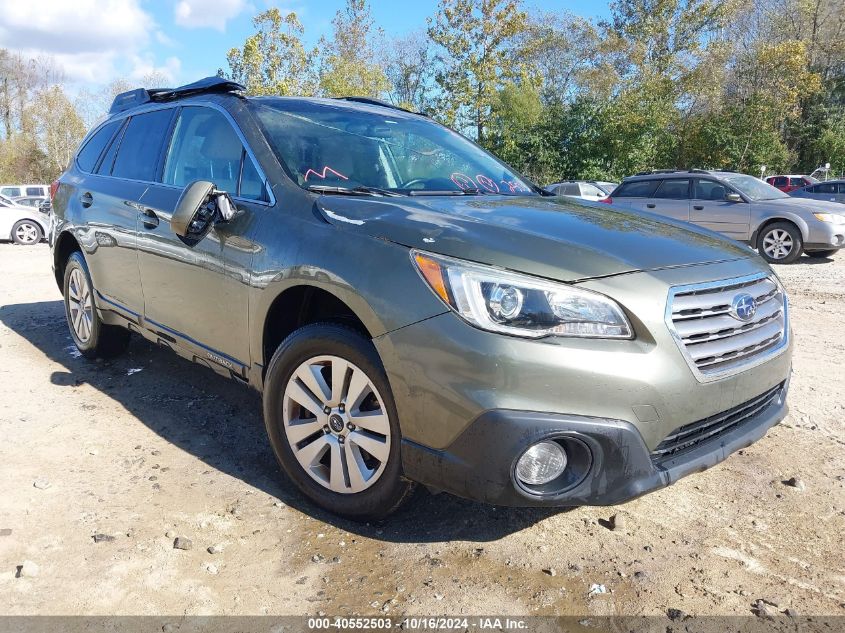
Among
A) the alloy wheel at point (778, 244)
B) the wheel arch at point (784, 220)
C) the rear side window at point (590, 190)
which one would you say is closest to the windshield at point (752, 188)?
the wheel arch at point (784, 220)

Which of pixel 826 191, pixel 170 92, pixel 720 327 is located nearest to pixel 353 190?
pixel 720 327

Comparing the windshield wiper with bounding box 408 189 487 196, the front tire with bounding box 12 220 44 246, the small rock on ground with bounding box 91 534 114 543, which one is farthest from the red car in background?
the small rock on ground with bounding box 91 534 114 543

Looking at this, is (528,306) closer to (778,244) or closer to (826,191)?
(778,244)

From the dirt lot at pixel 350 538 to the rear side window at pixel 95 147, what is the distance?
1882 mm

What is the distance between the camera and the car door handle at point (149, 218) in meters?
3.48

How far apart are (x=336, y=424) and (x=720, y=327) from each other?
146 centimetres

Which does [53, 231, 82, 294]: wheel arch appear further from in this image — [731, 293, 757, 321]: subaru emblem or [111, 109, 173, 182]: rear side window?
[731, 293, 757, 321]: subaru emblem

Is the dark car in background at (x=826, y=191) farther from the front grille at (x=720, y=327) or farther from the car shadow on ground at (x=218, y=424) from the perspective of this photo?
the car shadow on ground at (x=218, y=424)

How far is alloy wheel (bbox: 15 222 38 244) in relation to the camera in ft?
A: 51.9

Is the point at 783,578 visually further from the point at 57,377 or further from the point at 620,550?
the point at 57,377

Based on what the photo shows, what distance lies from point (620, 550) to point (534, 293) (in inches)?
44.4

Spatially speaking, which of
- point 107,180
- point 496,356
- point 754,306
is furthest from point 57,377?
point 754,306

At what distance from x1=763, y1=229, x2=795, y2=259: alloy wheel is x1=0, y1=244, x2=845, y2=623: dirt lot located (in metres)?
8.06

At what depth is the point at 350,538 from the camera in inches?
98.8
